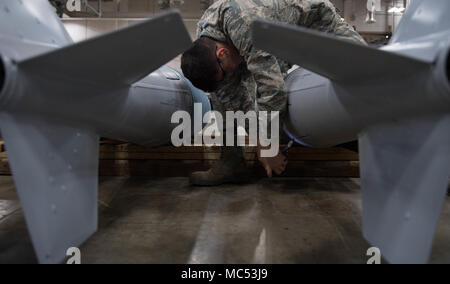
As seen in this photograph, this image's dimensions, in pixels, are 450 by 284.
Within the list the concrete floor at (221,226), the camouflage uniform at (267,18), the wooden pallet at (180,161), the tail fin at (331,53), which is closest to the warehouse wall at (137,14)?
the wooden pallet at (180,161)

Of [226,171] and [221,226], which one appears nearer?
[221,226]

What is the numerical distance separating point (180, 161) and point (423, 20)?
4.57 ft

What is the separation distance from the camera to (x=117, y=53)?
1.95ft

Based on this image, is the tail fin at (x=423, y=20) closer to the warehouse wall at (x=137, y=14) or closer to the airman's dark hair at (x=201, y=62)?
the airman's dark hair at (x=201, y=62)

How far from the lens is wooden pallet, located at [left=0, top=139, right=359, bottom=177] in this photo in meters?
1.78

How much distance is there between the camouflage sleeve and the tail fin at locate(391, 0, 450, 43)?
0.46m

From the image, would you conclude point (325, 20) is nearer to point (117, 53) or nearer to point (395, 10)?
point (117, 53)

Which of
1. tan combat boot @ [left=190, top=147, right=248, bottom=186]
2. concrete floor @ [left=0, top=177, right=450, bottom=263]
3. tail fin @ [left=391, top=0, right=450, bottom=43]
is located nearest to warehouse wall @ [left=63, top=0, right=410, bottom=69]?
tan combat boot @ [left=190, top=147, right=248, bottom=186]

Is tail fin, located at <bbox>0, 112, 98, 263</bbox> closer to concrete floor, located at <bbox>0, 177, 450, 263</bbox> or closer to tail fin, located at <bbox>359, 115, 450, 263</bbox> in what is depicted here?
concrete floor, located at <bbox>0, 177, 450, 263</bbox>

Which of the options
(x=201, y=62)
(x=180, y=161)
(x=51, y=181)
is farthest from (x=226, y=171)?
(x=51, y=181)

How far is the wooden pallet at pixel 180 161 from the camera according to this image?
178 cm

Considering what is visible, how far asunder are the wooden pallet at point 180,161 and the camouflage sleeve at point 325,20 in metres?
0.71

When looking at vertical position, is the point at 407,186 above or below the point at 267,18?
below

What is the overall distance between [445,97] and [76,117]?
79cm
